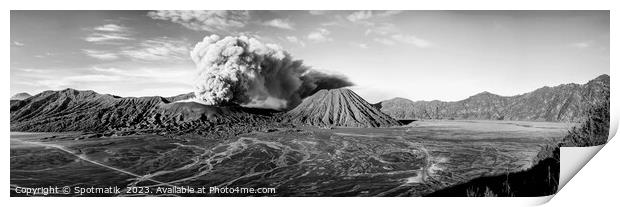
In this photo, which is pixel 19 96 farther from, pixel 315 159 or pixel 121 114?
pixel 315 159

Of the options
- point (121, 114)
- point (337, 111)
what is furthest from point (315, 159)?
point (121, 114)

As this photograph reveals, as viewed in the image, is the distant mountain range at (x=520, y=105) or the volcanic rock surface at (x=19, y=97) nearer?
Answer: the volcanic rock surface at (x=19, y=97)

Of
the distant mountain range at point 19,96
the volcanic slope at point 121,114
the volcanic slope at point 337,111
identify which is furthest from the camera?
the volcanic slope at point 337,111

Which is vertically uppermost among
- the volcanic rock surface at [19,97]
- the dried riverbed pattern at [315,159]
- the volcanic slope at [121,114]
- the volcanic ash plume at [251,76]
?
the volcanic ash plume at [251,76]

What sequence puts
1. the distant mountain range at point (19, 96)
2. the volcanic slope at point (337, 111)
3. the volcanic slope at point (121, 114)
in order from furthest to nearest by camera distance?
the volcanic slope at point (337, 111)
the volcanic slope at point (121, 114)
the distant mountain range at point (19, 96)

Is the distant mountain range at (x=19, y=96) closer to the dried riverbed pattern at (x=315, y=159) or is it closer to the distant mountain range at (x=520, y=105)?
the dried riverbed pattern at (x=315, y=159)

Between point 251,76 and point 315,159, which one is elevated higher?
point 251,76

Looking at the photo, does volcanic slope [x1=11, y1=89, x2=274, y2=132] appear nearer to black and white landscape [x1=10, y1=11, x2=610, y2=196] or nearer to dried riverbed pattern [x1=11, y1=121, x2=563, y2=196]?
black and white landscape [x1=10, y1=11, x2=610, y2=196]

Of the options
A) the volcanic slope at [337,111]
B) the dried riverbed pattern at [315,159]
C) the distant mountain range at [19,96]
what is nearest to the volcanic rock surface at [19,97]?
the distant mountain range at [19,96]
